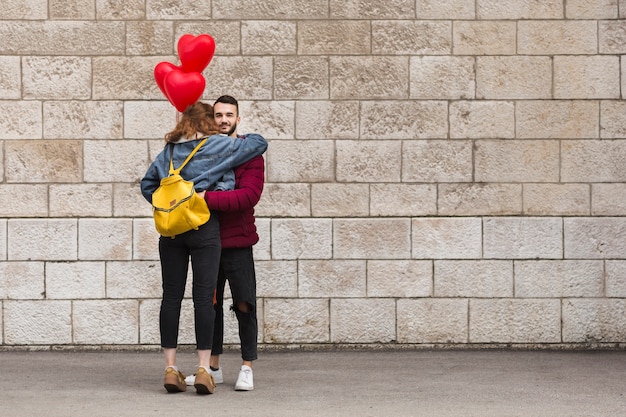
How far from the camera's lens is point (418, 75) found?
28.5ft

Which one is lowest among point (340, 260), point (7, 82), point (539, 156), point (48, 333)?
point (48, 333)

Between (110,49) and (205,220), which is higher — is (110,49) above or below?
above

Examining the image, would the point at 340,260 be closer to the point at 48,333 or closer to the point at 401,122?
the point at 401,122

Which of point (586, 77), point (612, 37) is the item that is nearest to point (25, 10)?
point (586, 77)

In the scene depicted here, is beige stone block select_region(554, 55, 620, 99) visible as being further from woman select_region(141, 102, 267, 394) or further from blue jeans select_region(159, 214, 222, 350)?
blue jeans select_region(159, 214, 222, 350)

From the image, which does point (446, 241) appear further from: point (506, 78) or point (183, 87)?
point (183, 87)

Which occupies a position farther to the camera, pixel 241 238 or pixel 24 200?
pixel 24 200

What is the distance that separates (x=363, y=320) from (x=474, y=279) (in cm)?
90

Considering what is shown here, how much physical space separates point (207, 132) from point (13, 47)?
2585mm

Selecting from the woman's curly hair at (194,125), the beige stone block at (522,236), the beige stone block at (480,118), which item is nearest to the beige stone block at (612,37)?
the beige stone block at (480,118)

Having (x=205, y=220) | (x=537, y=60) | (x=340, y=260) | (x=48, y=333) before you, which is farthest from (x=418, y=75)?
(x=48, y=333)

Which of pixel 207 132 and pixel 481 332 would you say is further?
pixel 481 332

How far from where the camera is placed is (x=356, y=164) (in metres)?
8.66

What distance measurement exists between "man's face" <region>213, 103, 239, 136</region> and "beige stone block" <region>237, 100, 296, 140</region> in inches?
67.8
